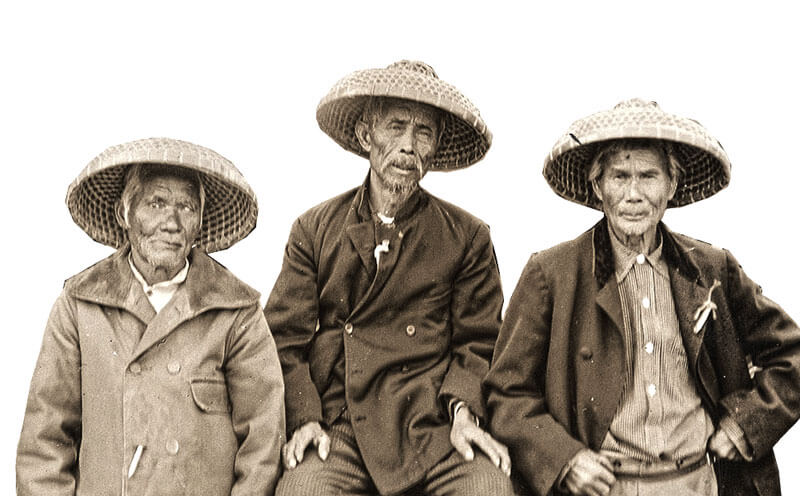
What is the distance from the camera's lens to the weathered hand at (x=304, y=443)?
165 inches

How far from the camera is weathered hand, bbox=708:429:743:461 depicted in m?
4.13

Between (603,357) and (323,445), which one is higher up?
(603,357)

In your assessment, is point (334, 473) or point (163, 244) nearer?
point (163, 244)

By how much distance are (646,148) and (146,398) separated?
213 cm

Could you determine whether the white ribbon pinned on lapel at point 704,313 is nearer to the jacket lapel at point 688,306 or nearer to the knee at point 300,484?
the jacket lapel at point 688,306

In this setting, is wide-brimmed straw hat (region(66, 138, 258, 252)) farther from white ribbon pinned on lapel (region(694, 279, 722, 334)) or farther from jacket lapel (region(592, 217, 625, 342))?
white ribbon pinned on lapel (region(694, 279, 722, 334))

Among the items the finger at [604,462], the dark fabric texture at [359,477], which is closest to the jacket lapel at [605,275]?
the finger at [604,462]

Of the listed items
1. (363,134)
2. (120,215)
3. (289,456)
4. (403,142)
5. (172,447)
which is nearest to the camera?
(172,447)

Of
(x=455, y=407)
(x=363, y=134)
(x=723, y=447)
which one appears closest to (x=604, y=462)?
(x=723, y=447)

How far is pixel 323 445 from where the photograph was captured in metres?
4.26

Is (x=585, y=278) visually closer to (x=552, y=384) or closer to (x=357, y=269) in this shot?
(x=552, y=384)

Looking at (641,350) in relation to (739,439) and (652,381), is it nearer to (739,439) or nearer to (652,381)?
(652,381)

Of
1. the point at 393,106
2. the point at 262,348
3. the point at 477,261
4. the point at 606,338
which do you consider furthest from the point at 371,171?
the point at 606,338

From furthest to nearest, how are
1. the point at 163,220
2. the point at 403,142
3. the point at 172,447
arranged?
1. the point at 403,142
2. the point at 163,220
3. the point at 172,447
